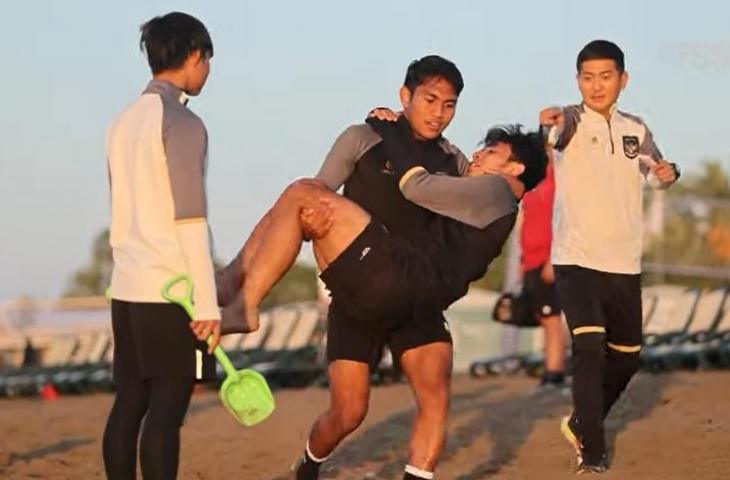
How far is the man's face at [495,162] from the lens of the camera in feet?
27.6

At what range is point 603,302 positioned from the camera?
989 cm

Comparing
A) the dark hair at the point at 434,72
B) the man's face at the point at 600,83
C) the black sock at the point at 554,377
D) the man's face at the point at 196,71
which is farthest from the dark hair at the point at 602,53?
the black sock at the point at 554,377

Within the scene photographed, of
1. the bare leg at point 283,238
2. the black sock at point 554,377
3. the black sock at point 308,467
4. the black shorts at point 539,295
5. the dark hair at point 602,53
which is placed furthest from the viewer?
the black sock at point 554,377

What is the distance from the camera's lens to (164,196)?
6.89 meters

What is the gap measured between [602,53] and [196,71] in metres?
3.31

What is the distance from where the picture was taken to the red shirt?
15.6 metres

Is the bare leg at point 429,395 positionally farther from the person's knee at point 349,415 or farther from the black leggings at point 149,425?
the black leggings at point 149,425

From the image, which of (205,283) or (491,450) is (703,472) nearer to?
(491,450)

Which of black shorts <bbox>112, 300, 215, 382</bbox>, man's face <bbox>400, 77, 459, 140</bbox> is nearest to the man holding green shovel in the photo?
black shorts <bbox>112, 300, 215, 382</bbox>

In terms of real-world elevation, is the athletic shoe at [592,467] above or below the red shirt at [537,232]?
below

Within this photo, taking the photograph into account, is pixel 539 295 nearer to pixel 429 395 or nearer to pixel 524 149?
pixel 524 149

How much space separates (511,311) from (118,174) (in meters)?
9.33

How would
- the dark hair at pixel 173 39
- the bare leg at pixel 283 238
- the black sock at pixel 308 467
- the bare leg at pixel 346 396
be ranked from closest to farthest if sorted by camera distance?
the dark hair at pixel 173 39
the bare leg at pixel 283 238
the bare leg at pixel 346 396
the black sock at pixel 308 467

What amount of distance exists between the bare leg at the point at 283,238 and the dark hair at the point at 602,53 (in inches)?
94.5
